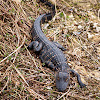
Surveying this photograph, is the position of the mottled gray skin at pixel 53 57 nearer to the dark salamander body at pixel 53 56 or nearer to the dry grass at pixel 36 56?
the dark salamander body at pixel 53 56

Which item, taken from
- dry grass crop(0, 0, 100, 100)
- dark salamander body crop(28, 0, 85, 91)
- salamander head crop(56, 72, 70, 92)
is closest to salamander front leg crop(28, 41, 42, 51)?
dark salamander body crop(28, 0, 85, 91)

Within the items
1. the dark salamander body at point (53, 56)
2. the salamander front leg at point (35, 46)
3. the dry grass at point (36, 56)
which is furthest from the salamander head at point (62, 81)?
the salamander front leg at point (35, 46)

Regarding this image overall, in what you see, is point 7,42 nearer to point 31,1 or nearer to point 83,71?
point 83,71

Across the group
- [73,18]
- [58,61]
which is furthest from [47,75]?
[73,18]

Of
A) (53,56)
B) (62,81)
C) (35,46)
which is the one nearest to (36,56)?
(35,46)

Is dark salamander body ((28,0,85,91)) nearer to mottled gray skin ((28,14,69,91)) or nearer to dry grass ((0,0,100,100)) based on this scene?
mottled gray skin ((28,14,69,91))
